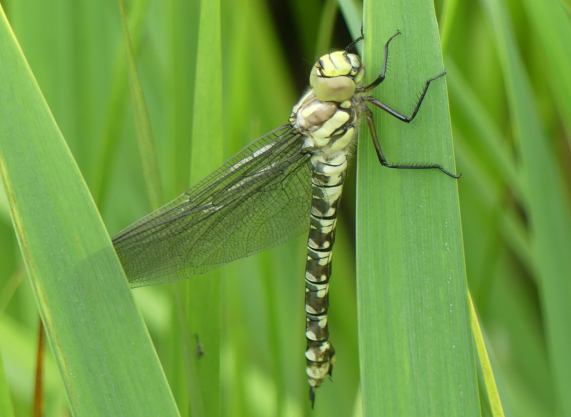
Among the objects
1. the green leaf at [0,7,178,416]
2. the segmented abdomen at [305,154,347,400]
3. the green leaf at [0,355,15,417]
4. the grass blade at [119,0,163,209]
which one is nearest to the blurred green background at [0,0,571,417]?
the segmented abdomen at [305,154,347,400]

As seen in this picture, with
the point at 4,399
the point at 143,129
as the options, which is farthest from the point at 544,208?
the point at 4,399

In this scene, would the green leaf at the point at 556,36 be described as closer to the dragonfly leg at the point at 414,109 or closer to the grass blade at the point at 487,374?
the dragonfly leg at the point at 414,109

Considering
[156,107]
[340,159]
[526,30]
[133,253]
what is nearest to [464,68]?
[526,30]

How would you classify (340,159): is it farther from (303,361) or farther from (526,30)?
(526,30)

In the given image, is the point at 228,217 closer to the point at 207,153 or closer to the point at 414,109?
the point at 207,153

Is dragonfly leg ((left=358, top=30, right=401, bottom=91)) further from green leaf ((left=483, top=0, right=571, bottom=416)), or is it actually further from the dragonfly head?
green leaf ((left=483, top=0, right=571, bottom=416))
